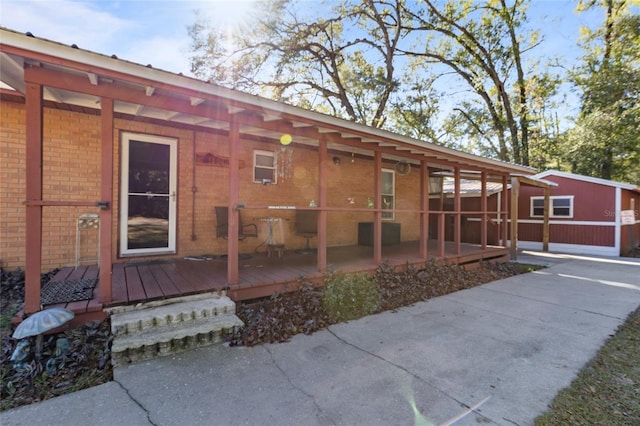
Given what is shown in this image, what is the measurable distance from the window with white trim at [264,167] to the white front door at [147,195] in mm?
1596

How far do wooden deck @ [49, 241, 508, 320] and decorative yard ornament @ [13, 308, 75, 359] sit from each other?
0.82 feet

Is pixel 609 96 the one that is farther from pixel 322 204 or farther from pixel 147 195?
pixel 147 195

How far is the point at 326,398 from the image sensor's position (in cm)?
237

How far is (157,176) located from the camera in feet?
17.4

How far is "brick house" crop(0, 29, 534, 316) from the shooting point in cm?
290

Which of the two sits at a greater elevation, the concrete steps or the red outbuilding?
the red outbuilding

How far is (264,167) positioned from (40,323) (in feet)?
15.1

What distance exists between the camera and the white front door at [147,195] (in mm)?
5039

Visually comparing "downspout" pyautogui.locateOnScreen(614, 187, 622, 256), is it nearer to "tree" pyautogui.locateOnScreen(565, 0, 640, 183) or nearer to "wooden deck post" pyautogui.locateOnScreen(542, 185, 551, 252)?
"wooden deck post" pyautogui.locateOnScreen(542, 185, 551, 252)

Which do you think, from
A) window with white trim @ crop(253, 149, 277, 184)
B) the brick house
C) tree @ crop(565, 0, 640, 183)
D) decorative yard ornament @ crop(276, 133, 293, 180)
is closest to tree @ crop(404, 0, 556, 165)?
tree @ crop(565, 0, 640, 183)

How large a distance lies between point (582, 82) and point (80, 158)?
20686 mm

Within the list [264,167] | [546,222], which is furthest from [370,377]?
[546,222]

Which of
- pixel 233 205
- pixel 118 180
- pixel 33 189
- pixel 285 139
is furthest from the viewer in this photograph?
pixel 285 139

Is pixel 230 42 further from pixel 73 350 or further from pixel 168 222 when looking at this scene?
pixel 73 350
